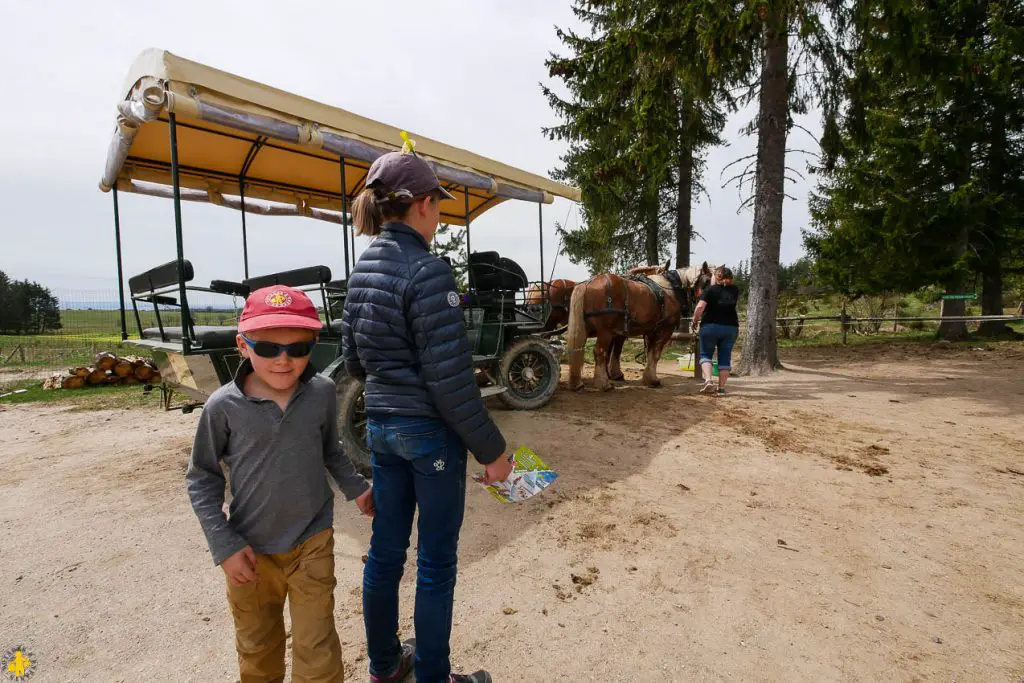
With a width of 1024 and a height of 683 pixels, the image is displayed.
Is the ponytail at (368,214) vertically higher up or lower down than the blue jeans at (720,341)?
higher up

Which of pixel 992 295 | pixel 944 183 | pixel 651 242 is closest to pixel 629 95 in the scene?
pixel 651 242

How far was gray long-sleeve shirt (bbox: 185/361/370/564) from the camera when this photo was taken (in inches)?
55.9

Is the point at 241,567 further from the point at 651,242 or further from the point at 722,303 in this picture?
the point at 651,242

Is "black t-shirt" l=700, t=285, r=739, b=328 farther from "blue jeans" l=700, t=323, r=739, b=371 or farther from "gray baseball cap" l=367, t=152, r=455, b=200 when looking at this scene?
"gray baseball cap" l=367, t=152, r=455, b=200

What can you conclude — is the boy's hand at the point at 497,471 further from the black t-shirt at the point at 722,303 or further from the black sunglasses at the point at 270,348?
the black t-shirt at the point at 722,303

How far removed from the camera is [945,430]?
5.10 m

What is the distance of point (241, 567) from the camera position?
139cm

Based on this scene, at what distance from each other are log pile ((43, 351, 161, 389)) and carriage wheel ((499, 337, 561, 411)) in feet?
26.0

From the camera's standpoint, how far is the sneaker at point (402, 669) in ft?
5.76

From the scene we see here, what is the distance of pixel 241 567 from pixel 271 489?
224mm

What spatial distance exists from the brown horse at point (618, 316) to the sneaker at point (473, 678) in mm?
5587

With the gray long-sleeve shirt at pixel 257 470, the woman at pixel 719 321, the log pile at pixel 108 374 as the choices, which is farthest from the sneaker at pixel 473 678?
the log pile at pixel 108 374

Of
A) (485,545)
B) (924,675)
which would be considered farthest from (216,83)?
(924,675)

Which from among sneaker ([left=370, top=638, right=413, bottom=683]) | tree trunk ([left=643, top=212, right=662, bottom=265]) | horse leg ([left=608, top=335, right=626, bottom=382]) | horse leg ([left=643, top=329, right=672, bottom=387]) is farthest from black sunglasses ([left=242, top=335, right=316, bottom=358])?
tree trunk ([left=643, top=212, right=662, bottom=265])
